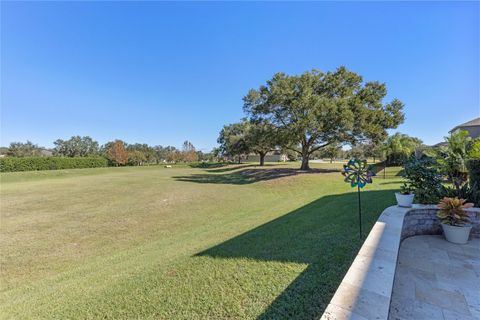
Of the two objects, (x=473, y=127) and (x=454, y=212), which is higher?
(x=473, y=127)

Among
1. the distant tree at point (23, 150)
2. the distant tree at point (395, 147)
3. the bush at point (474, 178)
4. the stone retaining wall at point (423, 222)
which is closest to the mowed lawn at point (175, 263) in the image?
the stone retaining wall at point (423, 222)

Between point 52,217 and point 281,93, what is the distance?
14.2 m

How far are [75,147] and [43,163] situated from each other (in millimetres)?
22192

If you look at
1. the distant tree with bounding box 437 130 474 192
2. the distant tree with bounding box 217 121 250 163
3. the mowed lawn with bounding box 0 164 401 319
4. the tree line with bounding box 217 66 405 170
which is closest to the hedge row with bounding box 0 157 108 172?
the distant tree with bounding box 217 121 250 163

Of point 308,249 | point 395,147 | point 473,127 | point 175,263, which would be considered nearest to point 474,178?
point 308,249

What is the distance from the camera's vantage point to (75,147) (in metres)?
50.0

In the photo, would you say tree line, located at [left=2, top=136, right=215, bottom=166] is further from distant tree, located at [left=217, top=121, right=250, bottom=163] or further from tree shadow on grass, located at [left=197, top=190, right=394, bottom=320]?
tree shadow on grass, located at [left=197, top=190, right=394, bottom=320]

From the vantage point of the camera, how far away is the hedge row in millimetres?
27723

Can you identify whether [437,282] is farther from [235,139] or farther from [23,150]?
[23,150]

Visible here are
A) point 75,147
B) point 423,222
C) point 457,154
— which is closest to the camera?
point 423,222

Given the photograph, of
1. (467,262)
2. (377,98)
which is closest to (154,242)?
(467,262)

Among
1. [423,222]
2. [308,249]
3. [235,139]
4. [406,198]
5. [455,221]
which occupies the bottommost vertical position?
[308,249]


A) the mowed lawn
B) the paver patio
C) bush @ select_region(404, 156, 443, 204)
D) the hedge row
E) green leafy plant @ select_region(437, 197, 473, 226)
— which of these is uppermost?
the hedge row

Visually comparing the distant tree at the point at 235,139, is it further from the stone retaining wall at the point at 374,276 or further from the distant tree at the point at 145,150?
the stone retaining wall at the point at 374,276
